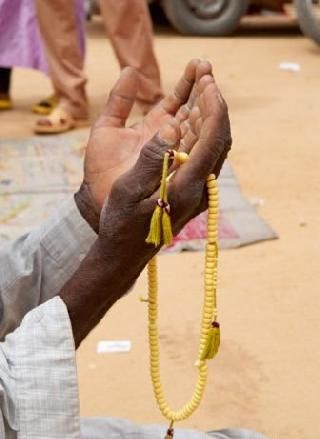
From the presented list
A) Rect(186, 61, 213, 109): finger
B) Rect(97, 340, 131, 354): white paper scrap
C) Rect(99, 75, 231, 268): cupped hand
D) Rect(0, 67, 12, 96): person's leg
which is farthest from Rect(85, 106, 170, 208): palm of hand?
Rect(0, 67, 12, 96): person's leg

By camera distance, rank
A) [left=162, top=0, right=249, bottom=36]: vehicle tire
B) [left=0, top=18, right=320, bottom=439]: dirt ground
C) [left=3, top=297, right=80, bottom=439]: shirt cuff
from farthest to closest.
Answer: [left=162, top=0, right=249, bottom=36]: vehicle tire, [left=0, top=18, right=320, bottom=439]: dirt ground, [left=3, top=297, right=80, bottom=439]: shirt cuff

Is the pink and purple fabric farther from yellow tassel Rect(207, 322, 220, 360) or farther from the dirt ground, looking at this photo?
yellow tassel Rect(207, 322, 220, 360)

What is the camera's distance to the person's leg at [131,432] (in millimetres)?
1599

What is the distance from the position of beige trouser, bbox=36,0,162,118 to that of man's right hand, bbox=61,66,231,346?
3.06 meters

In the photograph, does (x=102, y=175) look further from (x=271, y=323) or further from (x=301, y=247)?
(x=301, y=247)

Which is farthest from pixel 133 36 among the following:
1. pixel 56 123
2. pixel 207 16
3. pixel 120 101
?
pixel 120 101

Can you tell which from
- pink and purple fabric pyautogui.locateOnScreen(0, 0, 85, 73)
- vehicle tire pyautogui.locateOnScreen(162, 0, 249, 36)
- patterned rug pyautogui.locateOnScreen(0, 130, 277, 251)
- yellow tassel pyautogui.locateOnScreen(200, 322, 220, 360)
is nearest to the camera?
yellow tassel pyautogui.locateOnScreen(200, 322, 220, 360)

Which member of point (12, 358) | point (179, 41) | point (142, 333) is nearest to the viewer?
point (12, 358)

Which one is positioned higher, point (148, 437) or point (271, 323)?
point (148, 437)

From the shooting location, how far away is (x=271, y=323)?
2625 millimetres

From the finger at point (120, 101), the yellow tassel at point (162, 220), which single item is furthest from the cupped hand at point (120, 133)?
the yellow tassel at point (162, 220)

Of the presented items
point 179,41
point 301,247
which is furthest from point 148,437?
point 179,41

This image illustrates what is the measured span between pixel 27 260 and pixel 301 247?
1.58 meters

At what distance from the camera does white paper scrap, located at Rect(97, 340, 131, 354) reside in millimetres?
2514
